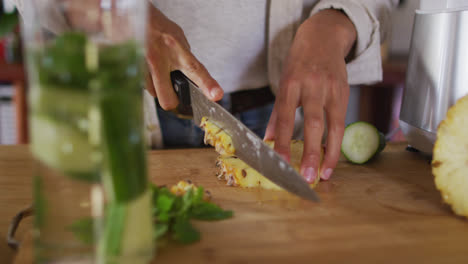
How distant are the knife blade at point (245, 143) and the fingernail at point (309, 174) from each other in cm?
8

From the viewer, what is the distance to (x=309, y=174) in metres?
1.04

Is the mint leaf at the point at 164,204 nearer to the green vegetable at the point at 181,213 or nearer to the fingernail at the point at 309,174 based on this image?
the green vegetable at the point at 181,213

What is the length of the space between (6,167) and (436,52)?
135cm

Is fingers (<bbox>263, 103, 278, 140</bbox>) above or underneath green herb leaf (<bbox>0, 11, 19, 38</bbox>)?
underneath

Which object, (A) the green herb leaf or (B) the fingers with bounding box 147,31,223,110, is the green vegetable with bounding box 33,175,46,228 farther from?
(A) the green herb leaf

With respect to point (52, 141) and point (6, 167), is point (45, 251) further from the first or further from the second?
point (6, 167)

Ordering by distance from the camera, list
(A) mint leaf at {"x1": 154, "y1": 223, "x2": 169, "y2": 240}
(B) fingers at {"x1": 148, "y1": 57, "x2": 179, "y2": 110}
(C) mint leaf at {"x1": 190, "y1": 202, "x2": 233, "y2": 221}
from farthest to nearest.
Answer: (B) fingers at {"x1": 148, "y1": 57, "x2": 179, "y2": 110} → (C) mint leaf at {"x1": 190, "y1": 202, "x2": 233, "y2": 221} → (A) mint leaf at {"x1": 154, "y1": 223, "x2": 169, "y2": 240}

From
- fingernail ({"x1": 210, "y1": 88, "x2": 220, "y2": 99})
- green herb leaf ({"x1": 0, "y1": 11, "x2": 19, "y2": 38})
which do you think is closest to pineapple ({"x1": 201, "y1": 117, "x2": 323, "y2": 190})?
fingernail ({"x1": 210, "y1": 88, "x2": 220, "y2": 99})

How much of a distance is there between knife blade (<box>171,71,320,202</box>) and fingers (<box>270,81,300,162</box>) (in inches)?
3.4

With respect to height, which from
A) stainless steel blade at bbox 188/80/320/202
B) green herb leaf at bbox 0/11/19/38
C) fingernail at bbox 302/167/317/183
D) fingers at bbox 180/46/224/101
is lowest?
fingernail at bbox 302/167/317/183

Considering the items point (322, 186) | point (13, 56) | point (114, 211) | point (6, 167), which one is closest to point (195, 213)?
point (114, 211)

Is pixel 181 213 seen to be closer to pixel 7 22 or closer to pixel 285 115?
pixel 285 115

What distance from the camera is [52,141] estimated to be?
577 mm

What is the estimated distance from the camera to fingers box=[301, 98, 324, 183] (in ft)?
3.45
